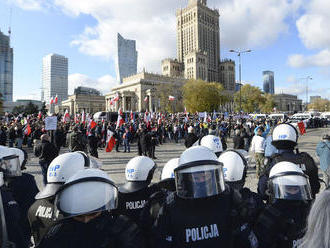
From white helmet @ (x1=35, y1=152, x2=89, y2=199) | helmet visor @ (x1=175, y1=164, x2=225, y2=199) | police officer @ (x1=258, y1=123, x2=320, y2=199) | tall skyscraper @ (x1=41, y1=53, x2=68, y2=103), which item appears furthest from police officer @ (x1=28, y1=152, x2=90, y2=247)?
tall skyscraper @ (x1=41, y1=53, x2=68, y2=103)

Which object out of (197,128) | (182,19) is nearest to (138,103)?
(182,19)

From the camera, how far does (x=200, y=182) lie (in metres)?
1.79

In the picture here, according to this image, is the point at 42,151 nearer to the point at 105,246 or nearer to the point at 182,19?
the point at 105,246

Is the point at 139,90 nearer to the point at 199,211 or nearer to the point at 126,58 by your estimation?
the point at 126,58

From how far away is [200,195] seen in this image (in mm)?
1752

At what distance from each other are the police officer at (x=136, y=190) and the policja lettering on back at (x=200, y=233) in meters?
1.06

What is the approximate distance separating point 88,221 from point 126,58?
135096 millimetres

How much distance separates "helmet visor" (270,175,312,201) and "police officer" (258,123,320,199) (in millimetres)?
683

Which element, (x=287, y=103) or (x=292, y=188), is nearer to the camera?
(x=292, y=188)

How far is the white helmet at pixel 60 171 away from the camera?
244cm

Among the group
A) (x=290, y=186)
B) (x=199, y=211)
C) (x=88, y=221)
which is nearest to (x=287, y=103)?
(x=290, y=186)

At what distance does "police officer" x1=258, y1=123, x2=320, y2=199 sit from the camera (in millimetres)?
3039

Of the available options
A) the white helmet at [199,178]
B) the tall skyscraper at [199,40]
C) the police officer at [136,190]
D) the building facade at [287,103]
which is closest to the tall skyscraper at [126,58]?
the tall skyscraper at [199,40]

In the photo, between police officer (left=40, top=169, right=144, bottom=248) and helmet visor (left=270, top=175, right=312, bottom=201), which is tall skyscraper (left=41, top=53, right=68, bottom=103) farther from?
helmet visor (left=270, top=175, right=312, bottom=201)
